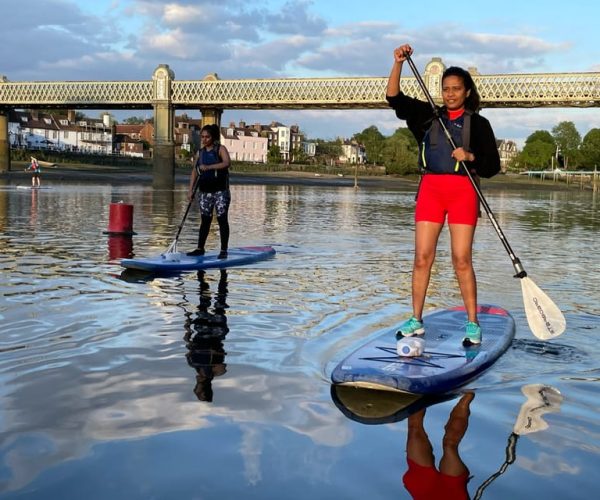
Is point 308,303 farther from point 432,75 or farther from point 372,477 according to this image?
point 432,75

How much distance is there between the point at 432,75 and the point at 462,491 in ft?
208

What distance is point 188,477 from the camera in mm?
3658

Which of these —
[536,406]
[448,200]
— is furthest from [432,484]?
[448,200]

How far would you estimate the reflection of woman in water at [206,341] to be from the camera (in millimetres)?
5445

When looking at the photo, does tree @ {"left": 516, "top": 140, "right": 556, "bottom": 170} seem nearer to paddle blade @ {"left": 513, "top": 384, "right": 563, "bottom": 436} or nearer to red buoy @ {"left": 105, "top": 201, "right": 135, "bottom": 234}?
red buoy @ {"left": 105, "top": 201, "right": 135, "bottom": 234}

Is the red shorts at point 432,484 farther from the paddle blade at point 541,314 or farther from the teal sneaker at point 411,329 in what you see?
the paddle blade at point 541,314

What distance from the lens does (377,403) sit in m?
4.88

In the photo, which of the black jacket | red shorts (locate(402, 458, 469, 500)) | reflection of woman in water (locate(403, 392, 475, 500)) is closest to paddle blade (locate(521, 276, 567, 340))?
the black jacket

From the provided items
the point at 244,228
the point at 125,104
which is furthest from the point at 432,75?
the point at 244,228

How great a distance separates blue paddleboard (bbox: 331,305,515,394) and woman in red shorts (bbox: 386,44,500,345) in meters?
0.18

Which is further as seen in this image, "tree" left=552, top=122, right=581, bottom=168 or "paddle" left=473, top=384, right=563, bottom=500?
"tree" left=552, top=122, right=581, bottom=168

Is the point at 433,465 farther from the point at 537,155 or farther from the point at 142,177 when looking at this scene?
the point at 537,155

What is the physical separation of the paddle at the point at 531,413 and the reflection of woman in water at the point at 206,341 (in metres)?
1.86

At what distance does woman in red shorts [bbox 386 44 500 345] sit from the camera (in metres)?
6.12
